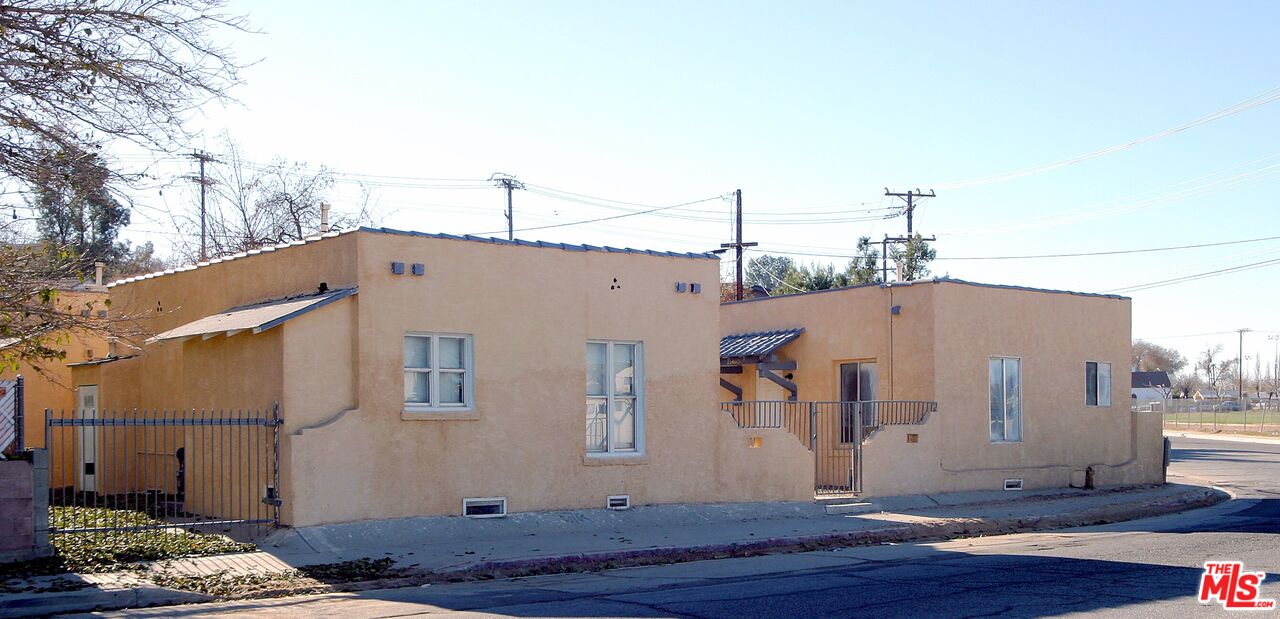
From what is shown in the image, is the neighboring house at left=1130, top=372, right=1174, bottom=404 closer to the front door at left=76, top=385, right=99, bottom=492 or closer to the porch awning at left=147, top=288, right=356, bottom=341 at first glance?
the front door at left=76, top=385, right=99, bottom=492

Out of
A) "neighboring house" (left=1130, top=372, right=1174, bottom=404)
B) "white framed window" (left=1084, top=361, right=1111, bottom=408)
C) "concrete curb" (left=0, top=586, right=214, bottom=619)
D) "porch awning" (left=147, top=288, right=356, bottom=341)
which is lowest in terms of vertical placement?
"neighboring house" (left=1130, top=372, right=1174, bottom=404)

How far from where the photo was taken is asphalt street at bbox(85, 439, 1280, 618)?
1030cm

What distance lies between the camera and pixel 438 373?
15.2 metres

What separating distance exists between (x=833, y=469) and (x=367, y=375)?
399 inches

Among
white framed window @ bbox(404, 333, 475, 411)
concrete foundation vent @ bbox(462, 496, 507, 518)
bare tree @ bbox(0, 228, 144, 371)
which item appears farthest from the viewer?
concrete foundation vent @ bbox(462, 496, 507, 518)

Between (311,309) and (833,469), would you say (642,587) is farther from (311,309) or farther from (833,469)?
(833,469)

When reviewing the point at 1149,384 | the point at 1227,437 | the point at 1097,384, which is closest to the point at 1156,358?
the point at 1149,384

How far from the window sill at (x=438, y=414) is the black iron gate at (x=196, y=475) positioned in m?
1.65

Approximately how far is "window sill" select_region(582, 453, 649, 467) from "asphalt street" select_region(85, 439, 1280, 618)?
295 centimetres

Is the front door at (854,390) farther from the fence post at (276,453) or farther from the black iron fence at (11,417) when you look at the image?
the black iron fence at (11,417)

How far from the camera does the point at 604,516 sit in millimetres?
16250

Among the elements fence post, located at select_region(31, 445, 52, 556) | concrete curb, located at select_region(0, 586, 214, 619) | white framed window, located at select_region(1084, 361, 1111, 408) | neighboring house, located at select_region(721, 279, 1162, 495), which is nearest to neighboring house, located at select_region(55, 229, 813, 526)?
fence post, located at select_region(31, 445, 52, 556)

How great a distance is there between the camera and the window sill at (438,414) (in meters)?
14.8

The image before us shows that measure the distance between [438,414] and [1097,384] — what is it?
1506 cm
